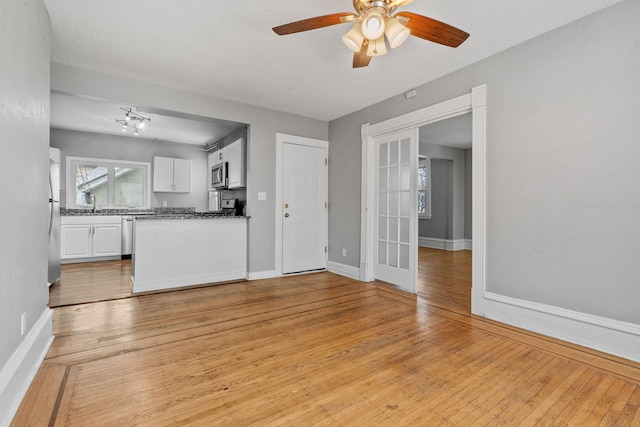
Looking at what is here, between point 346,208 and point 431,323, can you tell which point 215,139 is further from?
point 431,323

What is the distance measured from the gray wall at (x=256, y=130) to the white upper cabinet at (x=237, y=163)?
0.32 meters

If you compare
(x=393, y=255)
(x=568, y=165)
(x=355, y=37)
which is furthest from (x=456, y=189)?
(x=355, y=37)

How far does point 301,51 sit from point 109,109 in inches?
140

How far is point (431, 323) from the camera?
2.72 meters

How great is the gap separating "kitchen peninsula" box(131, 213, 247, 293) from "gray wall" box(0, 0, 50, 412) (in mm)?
1362

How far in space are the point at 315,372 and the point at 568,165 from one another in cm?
245

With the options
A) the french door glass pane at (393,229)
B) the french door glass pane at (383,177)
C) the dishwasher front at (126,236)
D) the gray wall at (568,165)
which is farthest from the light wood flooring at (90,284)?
the gray wall at (568,165)

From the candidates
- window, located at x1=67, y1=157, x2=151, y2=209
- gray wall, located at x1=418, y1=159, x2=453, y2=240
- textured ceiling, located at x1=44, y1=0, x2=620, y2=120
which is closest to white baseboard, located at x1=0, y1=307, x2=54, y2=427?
textured ceiling, located at x1=44, y1=0, x2=620, y2=120

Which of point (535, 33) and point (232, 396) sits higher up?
point (535, 33)

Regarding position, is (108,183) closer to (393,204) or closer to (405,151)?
(393,204)

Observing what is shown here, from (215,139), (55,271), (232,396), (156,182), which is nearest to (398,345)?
(232,396)

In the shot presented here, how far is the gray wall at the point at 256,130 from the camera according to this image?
362 cm

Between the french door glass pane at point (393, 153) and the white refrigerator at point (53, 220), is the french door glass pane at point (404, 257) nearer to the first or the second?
the french door glass pane at point (393, 153)

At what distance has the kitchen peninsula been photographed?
3668 millimetres
